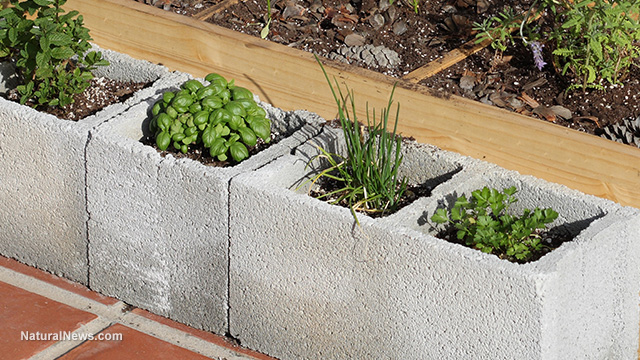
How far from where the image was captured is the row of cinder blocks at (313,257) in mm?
2879

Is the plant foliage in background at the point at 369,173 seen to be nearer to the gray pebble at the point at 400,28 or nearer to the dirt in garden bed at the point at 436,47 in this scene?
the dirt in garden bed at the point at 436,47

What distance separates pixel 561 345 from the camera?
291 centimetres

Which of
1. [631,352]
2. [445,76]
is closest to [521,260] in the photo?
[631,352]

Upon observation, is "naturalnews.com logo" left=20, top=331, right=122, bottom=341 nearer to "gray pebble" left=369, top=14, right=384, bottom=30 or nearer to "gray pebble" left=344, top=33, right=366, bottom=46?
"gray pebble" left=344, top=33, right=366, bottom=46

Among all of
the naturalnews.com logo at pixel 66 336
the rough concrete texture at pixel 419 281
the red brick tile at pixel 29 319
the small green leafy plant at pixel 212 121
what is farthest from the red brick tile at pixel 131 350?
the small green leafy plant at pixel 212 121

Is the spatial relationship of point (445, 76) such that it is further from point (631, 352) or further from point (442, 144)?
point (631, 352)

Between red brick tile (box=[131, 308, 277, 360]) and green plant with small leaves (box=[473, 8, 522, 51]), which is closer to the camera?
red brick tile (box=[131, 308, 277, 360])

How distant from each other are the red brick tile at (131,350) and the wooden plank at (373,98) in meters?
1.07

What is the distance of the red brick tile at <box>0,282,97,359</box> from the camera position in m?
3.38

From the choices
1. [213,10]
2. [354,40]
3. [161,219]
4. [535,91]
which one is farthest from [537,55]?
[161,219]

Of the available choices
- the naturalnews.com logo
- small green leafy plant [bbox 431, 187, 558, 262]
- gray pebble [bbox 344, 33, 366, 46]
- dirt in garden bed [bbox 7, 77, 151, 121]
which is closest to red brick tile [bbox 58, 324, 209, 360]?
the naturalnews.com logo

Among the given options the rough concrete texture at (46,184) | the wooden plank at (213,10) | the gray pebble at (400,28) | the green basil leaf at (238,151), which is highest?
the gray pebble at (400,28)

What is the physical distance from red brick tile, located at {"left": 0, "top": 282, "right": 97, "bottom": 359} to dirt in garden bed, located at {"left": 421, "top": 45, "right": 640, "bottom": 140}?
156 centimetres

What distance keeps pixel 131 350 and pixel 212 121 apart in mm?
815
